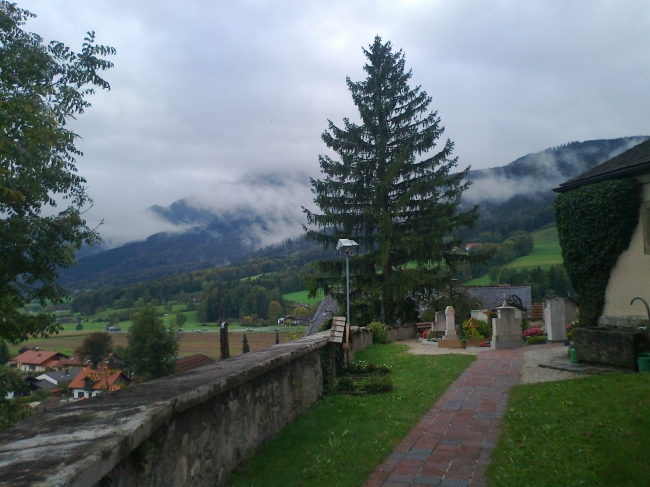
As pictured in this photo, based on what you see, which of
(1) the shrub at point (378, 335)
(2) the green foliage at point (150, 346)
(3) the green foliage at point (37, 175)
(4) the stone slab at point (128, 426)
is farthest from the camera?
(1) the shrub at point (378, 335)

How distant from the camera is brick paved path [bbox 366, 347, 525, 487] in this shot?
4340 mm

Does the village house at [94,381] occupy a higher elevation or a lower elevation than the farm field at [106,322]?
lower

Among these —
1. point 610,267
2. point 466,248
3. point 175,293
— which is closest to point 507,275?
point 466,248

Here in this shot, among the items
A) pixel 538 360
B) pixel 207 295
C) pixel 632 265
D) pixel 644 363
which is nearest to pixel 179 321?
pixel 538 360

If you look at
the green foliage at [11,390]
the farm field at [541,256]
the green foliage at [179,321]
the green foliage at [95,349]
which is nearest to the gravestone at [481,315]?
the green foliage at [179,321]

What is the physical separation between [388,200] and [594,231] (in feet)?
36.9

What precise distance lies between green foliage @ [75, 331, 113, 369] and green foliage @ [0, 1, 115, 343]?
10.7 ft

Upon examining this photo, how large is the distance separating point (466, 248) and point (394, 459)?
1836 centimetres

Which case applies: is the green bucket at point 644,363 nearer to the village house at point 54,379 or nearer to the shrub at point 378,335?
the shrub at point 378,335

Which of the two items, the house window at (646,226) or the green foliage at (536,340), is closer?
the house window at (646,226)

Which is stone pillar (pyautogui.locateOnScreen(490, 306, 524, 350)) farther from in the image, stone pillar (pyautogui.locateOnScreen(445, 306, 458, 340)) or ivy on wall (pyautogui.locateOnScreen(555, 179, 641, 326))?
ivy on wall (pyautogui.locateOnScreen(555, 179, 641, 326))

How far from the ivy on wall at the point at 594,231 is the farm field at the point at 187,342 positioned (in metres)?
7.86

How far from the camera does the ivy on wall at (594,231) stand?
11.0 meters

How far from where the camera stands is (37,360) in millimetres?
12734
